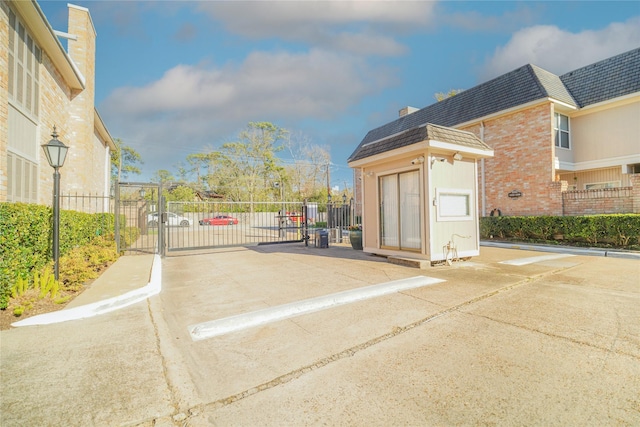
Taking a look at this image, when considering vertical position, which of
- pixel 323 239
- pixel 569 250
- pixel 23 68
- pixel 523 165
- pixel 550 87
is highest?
pixel 550 87

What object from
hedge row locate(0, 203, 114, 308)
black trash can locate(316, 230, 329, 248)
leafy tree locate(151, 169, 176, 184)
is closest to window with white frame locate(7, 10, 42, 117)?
hedge row locate(0, 203, 114, 308)

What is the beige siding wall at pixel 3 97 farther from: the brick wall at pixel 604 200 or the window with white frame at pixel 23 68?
the brick wall at pixel 604 200

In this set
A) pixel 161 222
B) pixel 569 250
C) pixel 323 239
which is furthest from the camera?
pixel 323 239

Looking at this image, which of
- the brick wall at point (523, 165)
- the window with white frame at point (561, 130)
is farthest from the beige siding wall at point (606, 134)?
the brick wall at point (523, 165)

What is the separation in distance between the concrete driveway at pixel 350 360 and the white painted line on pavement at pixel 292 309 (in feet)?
0.11

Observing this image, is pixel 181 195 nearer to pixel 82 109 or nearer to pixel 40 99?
pixel 82 109

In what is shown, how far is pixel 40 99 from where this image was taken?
29.4ft

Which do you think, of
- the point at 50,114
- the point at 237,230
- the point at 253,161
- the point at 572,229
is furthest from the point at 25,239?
the point at 253,161

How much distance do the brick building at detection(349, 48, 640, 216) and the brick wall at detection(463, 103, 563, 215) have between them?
3 cm

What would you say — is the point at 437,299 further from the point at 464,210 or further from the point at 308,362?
the point at 464,210

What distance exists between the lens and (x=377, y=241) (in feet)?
31.4

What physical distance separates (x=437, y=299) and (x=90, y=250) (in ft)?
29.1

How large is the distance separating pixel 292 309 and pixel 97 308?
121 inches

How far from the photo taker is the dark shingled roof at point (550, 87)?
44.1 ft
